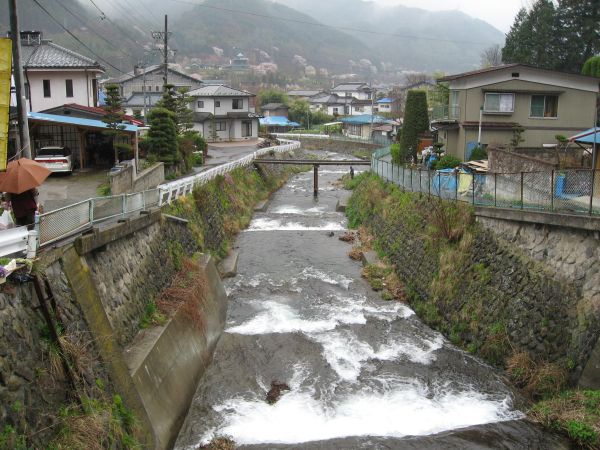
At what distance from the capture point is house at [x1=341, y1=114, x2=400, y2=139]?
70.4 meters

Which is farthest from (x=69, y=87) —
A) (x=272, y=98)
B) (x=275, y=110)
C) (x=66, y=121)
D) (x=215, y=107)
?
(x=272, y=98)

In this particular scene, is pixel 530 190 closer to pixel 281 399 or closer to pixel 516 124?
pixel 281 399

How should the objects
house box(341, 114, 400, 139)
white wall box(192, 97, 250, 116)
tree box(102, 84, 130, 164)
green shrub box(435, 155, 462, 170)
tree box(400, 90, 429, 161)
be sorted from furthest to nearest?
house box(341, 114, 400, 139) → white wall box(192, 97, 250, 116) → tree box(400, 90, 429, 161) → green shrub box(435, 155, 462, 170) → tree box(102, 84, 130, 164)

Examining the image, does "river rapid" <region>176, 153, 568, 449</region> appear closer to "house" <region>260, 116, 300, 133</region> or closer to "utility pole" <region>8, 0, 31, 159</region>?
"utility pole" <region>8, 0, 31, 159</region>

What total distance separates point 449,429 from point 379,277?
393 inches

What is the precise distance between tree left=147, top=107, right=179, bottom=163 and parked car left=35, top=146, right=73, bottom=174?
416 centimetres

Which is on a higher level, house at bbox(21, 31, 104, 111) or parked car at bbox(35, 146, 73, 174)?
Result: house at bbox(21, 31, 104, 111)

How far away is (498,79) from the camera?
2856cm

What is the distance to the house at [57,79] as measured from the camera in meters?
32.1

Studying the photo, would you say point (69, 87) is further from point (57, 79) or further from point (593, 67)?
point (593, 67)

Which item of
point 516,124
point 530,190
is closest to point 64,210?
point 530,190

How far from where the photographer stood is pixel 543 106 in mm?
28734

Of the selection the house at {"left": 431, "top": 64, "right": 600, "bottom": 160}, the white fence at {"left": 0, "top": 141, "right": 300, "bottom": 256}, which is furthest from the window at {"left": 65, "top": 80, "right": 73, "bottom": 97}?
the house at {"left": 431, "top": 64, "right": 600, "bottom": 160}

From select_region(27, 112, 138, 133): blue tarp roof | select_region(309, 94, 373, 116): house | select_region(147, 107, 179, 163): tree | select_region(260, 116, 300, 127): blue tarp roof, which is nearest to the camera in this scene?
select_region(27, 112, 138, 133): blue tarp roof
